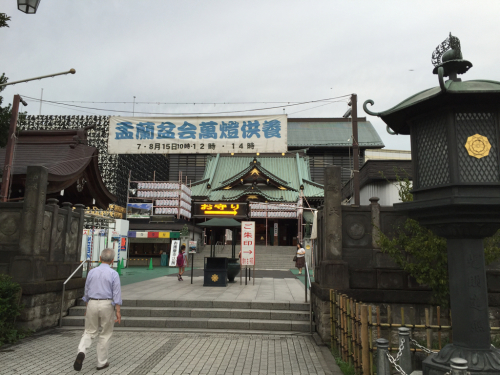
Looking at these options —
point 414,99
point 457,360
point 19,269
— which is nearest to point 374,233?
point 414,99

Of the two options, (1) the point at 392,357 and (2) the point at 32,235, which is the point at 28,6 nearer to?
(2) the point at 32,235

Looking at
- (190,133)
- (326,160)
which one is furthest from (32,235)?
(326,160)

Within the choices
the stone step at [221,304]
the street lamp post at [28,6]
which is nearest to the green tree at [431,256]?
the stone step at [221,304]

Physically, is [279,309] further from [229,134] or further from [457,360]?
[457,360]

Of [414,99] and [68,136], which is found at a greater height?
[68,136]

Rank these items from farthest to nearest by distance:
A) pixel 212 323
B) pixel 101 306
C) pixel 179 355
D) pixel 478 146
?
pixel 212 323 < pixel 179 355 < pixel 101 306 < pixel 478 146

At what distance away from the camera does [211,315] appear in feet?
30.3

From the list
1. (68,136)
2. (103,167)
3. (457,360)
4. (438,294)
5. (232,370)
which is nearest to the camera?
(457,360)

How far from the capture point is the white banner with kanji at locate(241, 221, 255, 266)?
14.7 m

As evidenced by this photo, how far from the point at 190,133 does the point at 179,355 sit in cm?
699

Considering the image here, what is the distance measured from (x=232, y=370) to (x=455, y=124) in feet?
15.7

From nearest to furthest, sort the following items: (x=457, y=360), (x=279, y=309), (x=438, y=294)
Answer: (x=457, y=360), (x=438, y=294), (x=279, y=309)

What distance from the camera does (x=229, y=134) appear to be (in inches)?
456

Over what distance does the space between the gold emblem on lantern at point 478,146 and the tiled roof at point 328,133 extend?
36.7m
